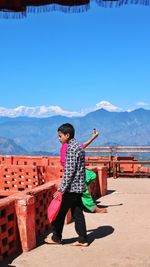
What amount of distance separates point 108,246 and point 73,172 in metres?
1.27

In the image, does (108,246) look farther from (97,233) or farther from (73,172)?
(73,172)

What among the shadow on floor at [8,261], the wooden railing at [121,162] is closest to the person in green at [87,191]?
the shadow on floor at [8,261]

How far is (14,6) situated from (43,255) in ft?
10.5

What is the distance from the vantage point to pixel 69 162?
6.00 metres

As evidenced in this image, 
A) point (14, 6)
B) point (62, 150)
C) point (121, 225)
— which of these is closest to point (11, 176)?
point (121, 225)

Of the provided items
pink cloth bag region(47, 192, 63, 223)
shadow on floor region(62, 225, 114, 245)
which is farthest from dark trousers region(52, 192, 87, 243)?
shadow on floor region(62, 225, 114, 245)

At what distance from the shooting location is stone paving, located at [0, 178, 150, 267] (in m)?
5.70

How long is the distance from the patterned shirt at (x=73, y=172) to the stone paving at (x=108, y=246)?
88 cm

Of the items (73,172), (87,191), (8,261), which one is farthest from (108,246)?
(87,191)

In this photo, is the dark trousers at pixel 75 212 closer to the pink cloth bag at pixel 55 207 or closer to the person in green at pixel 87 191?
the pink cloth bag at pixel 55 207

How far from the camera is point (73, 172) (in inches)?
236

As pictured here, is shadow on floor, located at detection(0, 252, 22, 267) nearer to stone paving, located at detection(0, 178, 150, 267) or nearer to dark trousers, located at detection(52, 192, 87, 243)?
stone paving, located at detection(0, 178, 150, 267)

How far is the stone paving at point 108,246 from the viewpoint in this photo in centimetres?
570

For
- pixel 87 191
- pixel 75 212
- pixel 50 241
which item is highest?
pixel 87 191
